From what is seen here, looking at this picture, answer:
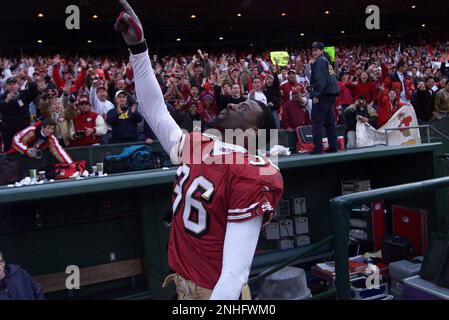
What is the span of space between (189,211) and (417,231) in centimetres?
548

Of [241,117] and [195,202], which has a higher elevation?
[241,117]

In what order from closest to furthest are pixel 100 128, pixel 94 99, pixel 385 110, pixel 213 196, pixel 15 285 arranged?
pixel 213 196
pixel 15 285
pixel 100 128
pixel 94 99
pixel 385 110

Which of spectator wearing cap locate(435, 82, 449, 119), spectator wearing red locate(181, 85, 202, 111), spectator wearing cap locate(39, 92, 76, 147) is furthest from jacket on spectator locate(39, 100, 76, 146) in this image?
spectator wearing cap locate(435, 82, 449, 119)

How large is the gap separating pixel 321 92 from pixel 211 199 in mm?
4256

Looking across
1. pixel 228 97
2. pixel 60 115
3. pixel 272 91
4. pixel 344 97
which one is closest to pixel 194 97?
pixel 228 97

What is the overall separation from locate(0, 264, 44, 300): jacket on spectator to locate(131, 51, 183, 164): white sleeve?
9.41 ft

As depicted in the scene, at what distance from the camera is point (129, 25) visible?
1.94 m

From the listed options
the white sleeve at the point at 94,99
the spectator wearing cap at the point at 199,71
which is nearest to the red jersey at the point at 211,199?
the white sleeve at the point at 94,99

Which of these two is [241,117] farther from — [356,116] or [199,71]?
[199,71]

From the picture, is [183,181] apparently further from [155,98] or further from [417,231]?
[417,231]

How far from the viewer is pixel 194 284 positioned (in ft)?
6.46

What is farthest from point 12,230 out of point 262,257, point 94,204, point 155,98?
point 155,98

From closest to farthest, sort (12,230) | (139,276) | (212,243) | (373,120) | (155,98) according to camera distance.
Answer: (212,243)
(155,98)
(12,230)
(139,276)
(373,120)

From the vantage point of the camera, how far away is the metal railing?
5.73 feet
